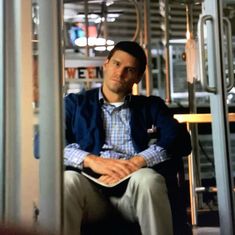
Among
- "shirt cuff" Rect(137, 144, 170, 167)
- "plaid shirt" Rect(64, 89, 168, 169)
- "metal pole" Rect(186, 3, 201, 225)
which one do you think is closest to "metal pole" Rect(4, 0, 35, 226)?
"plaid shirt" Rect(64, 89, 168, 169)

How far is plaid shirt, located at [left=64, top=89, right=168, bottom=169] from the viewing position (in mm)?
1937

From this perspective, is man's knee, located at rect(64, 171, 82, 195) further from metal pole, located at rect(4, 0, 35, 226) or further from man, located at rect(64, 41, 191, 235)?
metal pole, located at rect(4, 0, 35, 226)

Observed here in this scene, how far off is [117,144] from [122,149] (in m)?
0.03

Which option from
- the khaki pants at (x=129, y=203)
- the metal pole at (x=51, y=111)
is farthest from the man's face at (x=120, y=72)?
the metal pole at (x=51, y=111)

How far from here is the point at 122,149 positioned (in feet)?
6.78

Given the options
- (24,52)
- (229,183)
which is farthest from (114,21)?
(24,52)

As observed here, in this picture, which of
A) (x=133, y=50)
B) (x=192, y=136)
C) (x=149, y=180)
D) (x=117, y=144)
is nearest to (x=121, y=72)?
(x=133, y=50)

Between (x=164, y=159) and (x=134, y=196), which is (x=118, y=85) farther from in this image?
(x=134, y=196)

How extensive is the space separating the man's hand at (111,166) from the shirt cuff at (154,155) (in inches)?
1.0

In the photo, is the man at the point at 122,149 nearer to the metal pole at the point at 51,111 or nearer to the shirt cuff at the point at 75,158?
the shirt cuff at the point at 75,158

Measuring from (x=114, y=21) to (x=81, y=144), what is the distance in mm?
4305

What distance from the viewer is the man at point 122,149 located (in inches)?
70.1

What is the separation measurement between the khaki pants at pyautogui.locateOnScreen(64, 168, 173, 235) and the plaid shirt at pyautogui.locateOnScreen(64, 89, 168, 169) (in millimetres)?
76

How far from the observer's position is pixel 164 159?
6.49ft
